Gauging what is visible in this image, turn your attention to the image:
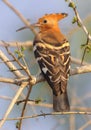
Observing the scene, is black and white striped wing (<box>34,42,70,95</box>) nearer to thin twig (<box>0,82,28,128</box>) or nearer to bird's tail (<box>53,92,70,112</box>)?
bird's tail (<box>53,92,70,112</box>)

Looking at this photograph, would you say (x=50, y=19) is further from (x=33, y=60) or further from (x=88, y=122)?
(x=88, y=122)

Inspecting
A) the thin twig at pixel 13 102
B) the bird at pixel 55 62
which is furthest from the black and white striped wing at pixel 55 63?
the thin twig at pixel 13 102

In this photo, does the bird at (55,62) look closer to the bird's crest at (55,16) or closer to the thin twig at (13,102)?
the bird's crest at (55,16)

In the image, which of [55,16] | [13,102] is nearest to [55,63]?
[55,16]

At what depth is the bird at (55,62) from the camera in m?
4.22

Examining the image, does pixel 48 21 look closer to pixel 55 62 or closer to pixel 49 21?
pixel 49 21

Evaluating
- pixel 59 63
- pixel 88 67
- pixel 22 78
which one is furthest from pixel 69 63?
pixel 22 78

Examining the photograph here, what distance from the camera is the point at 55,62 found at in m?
4.29

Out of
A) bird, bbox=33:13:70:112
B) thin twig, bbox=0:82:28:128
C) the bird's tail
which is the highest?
thin twig, bbox=0:82:28:128

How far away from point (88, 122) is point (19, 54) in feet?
2.97

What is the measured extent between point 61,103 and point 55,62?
13.5 inches

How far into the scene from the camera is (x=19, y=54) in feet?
11.0

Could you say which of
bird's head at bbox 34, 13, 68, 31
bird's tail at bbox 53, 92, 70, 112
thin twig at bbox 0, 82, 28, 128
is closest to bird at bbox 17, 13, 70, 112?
bird's tail at bbox 53, 92, 70, 112

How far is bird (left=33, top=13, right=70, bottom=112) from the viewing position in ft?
13.8
